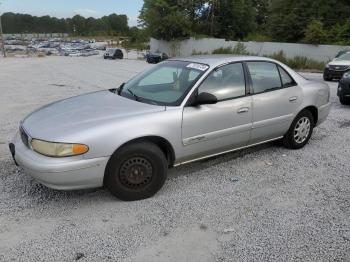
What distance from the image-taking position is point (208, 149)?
4770mm

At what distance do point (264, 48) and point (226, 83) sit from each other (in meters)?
31.9

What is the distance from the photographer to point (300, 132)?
5.91 meters

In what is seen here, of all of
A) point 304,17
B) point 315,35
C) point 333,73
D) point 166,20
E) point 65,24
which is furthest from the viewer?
point 65,24

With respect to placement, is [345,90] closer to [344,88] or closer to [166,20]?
[344,88]

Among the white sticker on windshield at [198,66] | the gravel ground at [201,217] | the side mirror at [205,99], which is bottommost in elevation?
the gravel ground at [201,217]

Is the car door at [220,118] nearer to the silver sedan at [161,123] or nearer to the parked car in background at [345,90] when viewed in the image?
the silver sedan at [161,123]

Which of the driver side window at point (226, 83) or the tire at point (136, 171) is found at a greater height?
the driver side window at point (226, 83)

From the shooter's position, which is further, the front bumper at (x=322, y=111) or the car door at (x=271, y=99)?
the front bumper at (x=322, y=111)

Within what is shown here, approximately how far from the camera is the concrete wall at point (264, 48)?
31.7m

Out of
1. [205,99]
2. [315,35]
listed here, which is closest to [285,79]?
[205,99]

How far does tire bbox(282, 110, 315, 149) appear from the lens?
19.0ft

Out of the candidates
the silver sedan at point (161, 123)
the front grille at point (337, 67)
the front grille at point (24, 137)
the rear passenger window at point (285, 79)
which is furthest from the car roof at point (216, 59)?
the front grille at point (337, 67)

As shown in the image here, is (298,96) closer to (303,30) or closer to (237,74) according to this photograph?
(237,74)

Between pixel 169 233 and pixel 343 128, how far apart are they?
4.93 m
